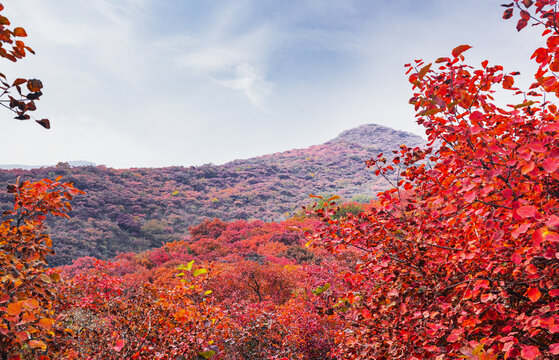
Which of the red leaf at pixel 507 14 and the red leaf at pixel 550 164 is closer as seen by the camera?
the red leaf at pixel 550 164

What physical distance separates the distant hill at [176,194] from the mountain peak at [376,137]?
1034 cm

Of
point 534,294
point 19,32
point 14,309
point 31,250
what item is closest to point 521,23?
point 534,294

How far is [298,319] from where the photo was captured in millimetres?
5137

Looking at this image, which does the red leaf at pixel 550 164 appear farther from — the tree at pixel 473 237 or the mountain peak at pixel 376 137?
the mountain peak at pixel 376 137

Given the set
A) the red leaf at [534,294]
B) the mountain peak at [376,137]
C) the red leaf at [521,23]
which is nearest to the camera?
the red leaf at [534,294]

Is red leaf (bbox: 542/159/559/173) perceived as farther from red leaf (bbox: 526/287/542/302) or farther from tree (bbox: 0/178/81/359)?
tree (bbox: 0/178/81/359)

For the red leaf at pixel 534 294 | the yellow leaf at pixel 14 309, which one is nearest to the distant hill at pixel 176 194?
the red leaf at pixel 534 294

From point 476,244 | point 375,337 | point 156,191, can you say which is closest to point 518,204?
point 476,244

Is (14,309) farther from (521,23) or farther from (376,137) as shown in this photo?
(376,137)

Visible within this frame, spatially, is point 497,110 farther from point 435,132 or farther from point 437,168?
point 437,168

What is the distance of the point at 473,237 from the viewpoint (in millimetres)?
1958

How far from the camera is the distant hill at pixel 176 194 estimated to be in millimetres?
16188

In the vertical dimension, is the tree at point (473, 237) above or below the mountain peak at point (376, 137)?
below

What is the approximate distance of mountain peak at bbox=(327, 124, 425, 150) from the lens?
5672 cm
